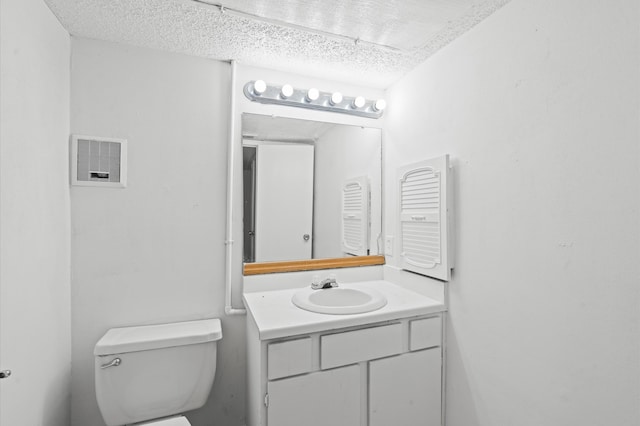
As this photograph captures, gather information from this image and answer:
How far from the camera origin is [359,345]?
1.32 meters

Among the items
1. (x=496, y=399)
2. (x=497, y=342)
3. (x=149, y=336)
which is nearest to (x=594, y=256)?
(x=497, y=342)

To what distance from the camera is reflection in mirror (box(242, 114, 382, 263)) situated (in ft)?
5.70

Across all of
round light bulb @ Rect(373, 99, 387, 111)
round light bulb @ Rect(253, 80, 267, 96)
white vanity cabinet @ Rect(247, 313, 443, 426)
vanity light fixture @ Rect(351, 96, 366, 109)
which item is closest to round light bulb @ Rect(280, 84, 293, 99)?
round light bulb @ Rect(253, 80, 267, 96)

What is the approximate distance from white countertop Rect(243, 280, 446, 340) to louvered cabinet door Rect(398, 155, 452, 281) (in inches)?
6.4

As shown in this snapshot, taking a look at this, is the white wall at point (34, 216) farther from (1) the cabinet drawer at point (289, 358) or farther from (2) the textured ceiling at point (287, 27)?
(1) the cabinet drawer at point (289, 358)

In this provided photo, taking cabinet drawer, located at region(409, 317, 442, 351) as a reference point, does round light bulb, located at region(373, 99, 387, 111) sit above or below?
above

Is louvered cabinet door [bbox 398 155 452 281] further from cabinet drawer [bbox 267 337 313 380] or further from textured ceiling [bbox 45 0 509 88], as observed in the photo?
cabinet drawer [bbox 267 337 313 380]

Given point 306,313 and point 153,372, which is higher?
point 306,313

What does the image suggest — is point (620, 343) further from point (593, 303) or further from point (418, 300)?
point (418, 300)

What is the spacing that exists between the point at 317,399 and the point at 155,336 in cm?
77

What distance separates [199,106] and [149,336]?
3.83 ft

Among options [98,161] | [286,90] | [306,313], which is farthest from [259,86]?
[306,313]

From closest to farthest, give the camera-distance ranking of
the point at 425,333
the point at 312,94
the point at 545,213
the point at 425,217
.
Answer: the point at 545,213
the point at 425,333
the point at 425,217
the point at 312,94

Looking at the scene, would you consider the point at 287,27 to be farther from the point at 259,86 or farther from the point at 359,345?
the point at 359,345
